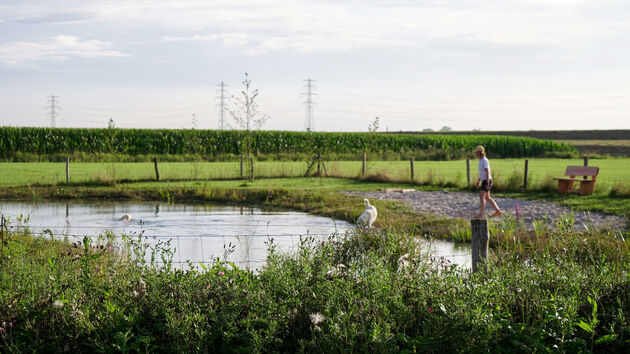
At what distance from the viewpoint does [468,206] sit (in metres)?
18.1

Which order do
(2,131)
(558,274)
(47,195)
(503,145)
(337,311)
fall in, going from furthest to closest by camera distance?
(503,145)
(2,131)
(47,195)
(558,274)
(337,311)

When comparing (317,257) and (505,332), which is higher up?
(317,257)

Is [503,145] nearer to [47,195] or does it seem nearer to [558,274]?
[47,195]

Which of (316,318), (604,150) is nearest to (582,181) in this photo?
(316,318)

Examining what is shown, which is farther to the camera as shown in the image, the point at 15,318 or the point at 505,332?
the point at 15,318

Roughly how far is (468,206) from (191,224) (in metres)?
8.28

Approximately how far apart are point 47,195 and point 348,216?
1120cm

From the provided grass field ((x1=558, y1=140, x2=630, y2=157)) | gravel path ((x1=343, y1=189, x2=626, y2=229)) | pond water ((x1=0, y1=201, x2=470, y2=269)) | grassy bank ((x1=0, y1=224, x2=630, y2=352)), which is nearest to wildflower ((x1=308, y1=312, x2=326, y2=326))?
grassy bank ((x1=0, y1=224, x2=630, y2=352))

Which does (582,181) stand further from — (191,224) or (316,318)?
(316,318)

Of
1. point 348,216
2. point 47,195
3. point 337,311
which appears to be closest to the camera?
point 337,311

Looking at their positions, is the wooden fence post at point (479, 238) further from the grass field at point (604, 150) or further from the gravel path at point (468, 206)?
the grass field at point (604, 150)

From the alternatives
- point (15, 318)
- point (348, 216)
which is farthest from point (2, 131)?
point (15, 318)

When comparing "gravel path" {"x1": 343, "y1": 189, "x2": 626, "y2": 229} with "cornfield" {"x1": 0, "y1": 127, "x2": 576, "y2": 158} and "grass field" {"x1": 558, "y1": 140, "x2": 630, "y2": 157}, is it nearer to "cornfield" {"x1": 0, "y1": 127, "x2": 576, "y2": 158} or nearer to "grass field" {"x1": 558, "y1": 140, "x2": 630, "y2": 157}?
"cornfield" {"x1": 0, "y1": 127, "x2": 576, "y2": 158}

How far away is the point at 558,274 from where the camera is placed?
539 cm
